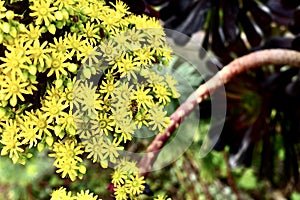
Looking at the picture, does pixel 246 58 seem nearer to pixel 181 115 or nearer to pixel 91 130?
pixel 181 115

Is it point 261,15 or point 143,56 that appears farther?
point 261,15

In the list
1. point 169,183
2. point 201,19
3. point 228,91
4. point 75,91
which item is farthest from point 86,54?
point 169,183

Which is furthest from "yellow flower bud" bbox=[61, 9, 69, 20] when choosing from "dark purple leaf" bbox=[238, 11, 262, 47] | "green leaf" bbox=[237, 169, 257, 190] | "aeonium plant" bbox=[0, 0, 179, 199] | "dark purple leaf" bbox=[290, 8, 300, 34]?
"green leaf" bbox=[237, 169, 257, 190]

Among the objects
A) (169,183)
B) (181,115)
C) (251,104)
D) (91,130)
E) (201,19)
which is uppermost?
(91,130)

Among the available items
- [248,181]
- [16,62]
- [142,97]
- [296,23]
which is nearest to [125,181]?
[142,97]

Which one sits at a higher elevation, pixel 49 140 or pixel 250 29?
pixel 49 140

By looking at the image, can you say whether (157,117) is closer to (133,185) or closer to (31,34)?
(133,185)
